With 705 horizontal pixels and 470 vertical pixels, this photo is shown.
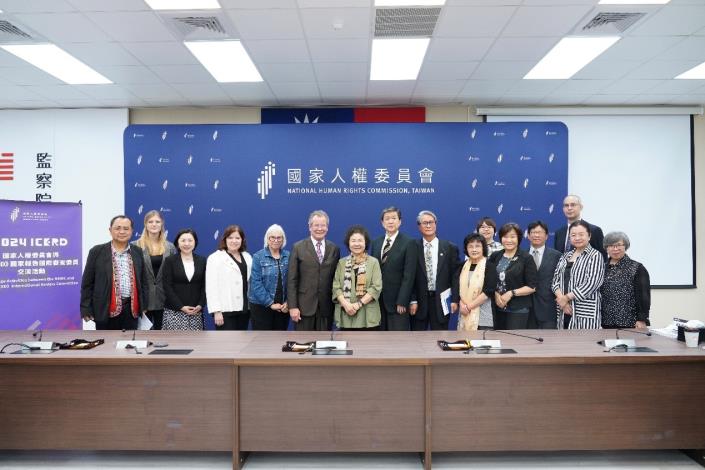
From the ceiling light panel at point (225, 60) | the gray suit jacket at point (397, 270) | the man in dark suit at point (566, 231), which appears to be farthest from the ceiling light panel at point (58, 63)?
the man in dark suit at point (566, 231)

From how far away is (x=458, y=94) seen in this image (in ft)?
17.6

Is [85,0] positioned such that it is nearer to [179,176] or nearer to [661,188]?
[179,176]

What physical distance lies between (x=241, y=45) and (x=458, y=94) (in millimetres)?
2494

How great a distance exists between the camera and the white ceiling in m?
3.42

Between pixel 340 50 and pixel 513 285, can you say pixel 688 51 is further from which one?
pixel 340 50

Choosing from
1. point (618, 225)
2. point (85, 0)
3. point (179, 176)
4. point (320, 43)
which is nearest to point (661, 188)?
point (618, 225)

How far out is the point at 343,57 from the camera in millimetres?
4270

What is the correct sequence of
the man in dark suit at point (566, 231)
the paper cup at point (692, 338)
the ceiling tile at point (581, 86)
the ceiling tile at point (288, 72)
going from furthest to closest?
the ceiling tile at point (581, 86), the ceiling tile at point (288, 72), the man in dark suit at point (566, 231), the paper cup at point (692, 338)

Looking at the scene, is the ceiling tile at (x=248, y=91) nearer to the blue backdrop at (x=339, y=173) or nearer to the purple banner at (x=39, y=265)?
the blue backdrop at (x=339, y=173)

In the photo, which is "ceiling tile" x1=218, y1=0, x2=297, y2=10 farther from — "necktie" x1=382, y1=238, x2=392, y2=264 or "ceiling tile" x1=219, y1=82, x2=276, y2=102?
"necktie" x1=382, y1=238, x2=392, y2=264

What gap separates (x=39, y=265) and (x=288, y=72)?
8.81 ft

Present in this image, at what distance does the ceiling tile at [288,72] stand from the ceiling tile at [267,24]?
0.61m

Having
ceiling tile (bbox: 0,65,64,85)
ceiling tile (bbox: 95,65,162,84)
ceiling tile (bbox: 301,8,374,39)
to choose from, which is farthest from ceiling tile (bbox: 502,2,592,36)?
ceiling tile (bbox: 0,65,64,85)

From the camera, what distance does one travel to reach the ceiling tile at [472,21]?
339cm
